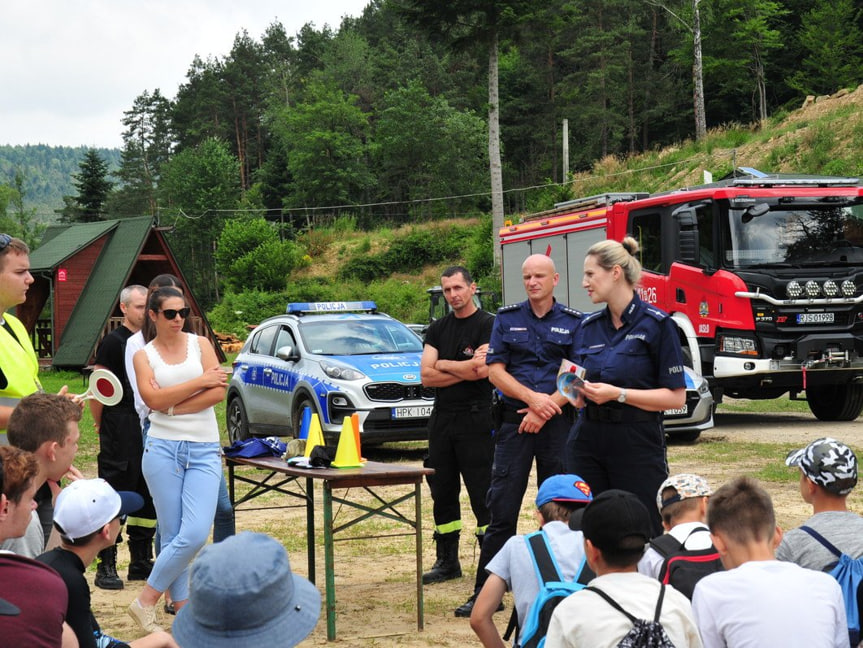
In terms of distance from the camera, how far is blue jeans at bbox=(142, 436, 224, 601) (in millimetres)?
5621

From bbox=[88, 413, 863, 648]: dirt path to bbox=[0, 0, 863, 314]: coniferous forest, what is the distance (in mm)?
36236

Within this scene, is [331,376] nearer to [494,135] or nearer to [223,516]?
[223,516]

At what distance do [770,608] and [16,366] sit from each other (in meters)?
3.66

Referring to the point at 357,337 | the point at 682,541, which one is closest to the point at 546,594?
the point at 682,541

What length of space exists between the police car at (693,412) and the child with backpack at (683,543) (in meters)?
9.22

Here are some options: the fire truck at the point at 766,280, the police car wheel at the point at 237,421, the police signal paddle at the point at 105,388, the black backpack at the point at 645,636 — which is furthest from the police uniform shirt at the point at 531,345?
the fire truck at the point at 766,280

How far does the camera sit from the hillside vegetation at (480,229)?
36.3 m

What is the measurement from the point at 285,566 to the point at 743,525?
1.56 metres

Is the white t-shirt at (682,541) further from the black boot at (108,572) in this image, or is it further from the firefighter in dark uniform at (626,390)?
the black boot at (108,572)

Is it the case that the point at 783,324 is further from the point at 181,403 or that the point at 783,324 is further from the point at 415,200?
the point at 415,200

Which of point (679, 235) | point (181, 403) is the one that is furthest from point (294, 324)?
point (181, 403)

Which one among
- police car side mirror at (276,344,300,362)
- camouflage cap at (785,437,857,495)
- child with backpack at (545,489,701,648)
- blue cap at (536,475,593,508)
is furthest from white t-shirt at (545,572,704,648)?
police car side mirror at (276,344,300,362)

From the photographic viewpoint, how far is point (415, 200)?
71.3 meters

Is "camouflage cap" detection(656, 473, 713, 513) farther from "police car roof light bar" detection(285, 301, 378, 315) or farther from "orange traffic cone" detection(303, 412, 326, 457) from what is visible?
"police car roof light bar" detection(285, 301, 378, 315)
